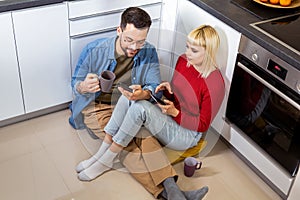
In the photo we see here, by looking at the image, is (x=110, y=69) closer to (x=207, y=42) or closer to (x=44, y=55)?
(x=44, y=55)

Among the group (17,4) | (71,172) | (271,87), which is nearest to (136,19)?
(17,4)

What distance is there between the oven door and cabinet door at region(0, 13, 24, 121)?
113cm

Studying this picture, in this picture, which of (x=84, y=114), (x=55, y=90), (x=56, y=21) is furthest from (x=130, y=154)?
(x=56, y=21)

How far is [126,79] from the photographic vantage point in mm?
2398

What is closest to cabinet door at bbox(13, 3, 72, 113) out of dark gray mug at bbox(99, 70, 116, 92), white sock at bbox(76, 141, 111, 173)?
dark gray mug at bbox(99, 70, 116, 92)

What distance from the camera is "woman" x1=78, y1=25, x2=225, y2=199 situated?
2250 millimetres

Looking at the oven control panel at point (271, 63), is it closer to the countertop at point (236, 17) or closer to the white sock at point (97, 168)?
the countertop at point (236, 17)

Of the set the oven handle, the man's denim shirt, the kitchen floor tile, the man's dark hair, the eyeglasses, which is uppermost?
the man's dark hair

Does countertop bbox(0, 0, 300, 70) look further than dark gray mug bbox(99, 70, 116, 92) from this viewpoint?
No

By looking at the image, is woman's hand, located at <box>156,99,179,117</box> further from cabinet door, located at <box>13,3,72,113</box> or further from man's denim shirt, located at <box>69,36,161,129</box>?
cabinet door, located at <box>13,3,72,113</box>

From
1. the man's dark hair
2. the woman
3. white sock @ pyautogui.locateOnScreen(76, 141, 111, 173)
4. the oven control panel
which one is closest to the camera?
the oven control panel

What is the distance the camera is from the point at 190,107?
2.34 meters

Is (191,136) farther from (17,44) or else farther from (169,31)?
(17,44)

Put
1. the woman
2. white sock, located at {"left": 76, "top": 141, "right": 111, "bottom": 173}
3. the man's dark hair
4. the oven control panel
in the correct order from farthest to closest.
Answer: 1. white sock, located at {"left": 76, "top": 141, "right": 111, "bottom": 173}
2. the woman
3. the man's dark hair
4. the oven control panel
